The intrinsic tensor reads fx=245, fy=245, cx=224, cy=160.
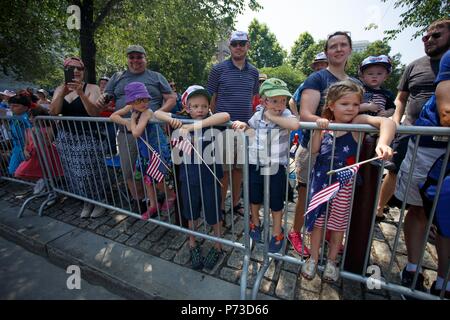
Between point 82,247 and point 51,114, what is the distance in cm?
197

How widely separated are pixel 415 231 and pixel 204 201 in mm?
2039

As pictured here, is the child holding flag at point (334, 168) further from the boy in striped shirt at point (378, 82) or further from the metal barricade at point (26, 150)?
the metal barricade at point (26, 150)

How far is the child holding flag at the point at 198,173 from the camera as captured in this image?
2479mm

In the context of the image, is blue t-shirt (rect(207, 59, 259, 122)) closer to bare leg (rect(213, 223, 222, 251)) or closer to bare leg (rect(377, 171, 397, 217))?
bare leg (rect(213, 223, 222, 251))

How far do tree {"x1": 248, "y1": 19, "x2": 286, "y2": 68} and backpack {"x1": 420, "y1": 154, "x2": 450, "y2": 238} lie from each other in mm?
50073

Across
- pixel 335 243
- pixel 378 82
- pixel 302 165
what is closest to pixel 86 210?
pixel 302 165

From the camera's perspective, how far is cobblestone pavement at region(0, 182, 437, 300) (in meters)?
2.27

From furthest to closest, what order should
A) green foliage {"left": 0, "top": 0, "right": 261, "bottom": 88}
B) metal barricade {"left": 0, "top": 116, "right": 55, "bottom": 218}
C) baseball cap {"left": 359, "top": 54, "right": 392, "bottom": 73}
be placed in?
green foliage {"left": 0, "top": 0, "right": 261, "bottom": 88} → metal barricade {"left": 0, "top": 116, "right": 55, "bottom": 218} → baseball cap {"left": 359, "top": 54, "right": 392, "bottom": 73}

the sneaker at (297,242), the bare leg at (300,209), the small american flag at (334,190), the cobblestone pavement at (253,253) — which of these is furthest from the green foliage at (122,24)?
the small american flag at (334,190)

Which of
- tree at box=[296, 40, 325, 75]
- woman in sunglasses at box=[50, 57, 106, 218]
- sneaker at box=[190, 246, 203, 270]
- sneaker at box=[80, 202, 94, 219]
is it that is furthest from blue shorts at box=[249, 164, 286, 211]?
tree at box=[296, 40, 325, 75]

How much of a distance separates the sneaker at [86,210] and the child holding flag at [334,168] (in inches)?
125

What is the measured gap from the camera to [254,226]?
2.81 meters

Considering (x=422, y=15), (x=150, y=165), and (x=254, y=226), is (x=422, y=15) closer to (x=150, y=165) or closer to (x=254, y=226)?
(x=254, y=226)
